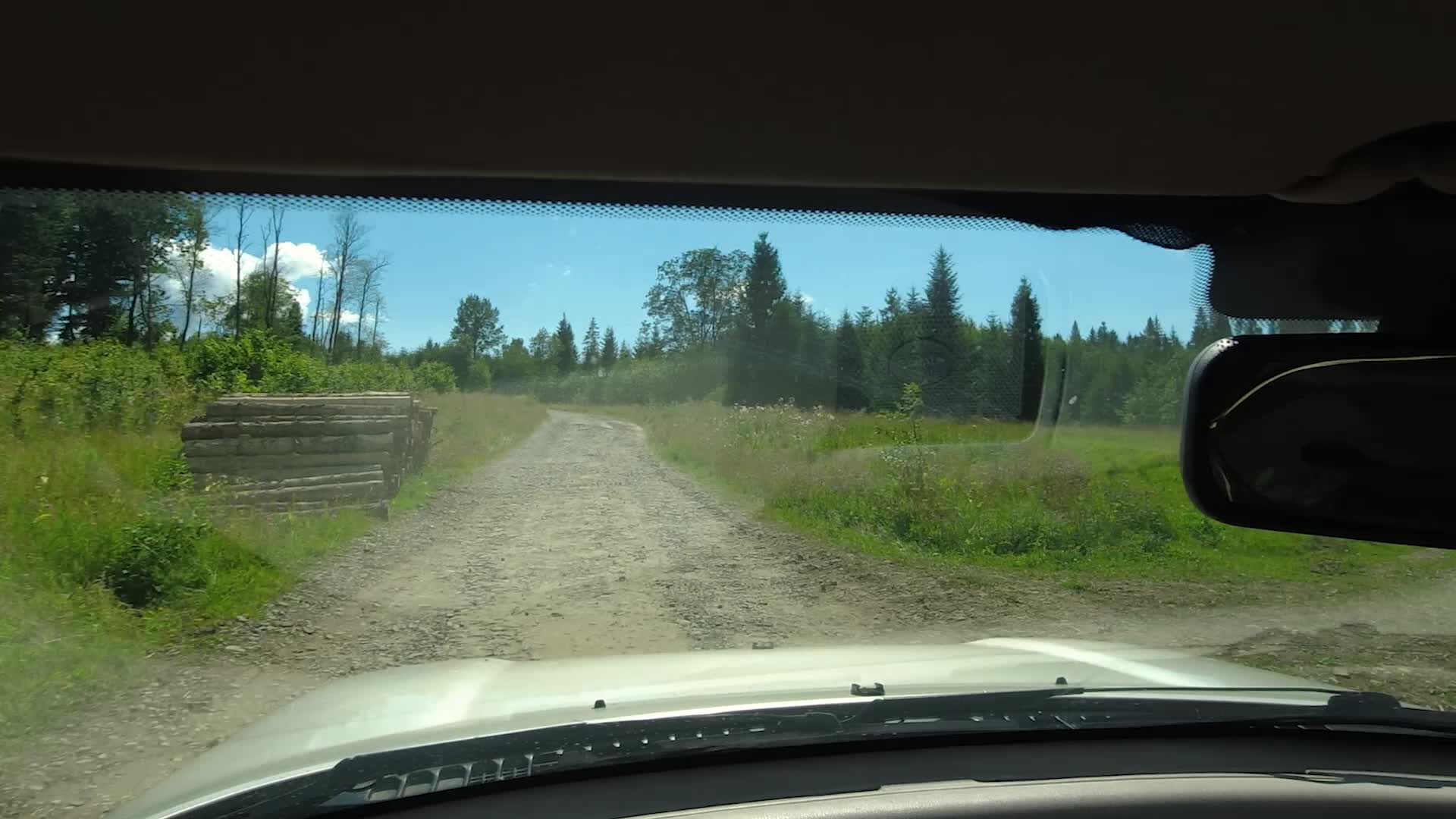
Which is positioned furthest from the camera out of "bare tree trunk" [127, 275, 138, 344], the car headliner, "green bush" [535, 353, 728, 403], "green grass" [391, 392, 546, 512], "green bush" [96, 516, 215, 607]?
"green bush" [535, 353, 728, 403]

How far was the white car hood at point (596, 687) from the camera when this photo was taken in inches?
109

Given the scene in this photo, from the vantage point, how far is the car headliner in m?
1.89

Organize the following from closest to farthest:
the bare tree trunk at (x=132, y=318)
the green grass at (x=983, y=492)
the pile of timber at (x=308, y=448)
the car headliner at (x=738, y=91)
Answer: the car headliner at (x=738, y=91) → the bare tree trunk at (x=132, y=318) → the pile of timber at (x=308, y=448) → the green grass at (x=983, y=492)

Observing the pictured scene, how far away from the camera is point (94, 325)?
390cm

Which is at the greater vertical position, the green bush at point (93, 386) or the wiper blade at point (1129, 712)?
the green bush at point (93, 386)

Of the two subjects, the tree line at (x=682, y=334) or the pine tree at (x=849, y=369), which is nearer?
the tree line at (x=682, y=334)

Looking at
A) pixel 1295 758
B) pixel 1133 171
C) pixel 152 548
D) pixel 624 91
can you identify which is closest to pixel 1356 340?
pixel 1133 171

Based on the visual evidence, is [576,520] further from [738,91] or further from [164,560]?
[738,91]

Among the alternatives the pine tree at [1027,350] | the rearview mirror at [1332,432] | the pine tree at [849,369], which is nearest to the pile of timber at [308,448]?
the pine tree at [849,369]

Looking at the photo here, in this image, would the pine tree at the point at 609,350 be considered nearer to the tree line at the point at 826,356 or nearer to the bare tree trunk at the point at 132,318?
the tree line at the point at 826,356

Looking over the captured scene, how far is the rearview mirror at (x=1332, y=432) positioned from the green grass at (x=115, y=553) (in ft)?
13.6

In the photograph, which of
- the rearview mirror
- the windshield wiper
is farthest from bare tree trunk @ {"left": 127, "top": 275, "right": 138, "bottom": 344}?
the rearview mirror

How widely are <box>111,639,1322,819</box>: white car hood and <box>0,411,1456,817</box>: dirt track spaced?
0.70 meters

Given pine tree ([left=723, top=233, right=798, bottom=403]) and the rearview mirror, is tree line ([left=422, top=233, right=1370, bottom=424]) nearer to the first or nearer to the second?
pine tree ([left=723, top=233, right=798, bottom=403])
